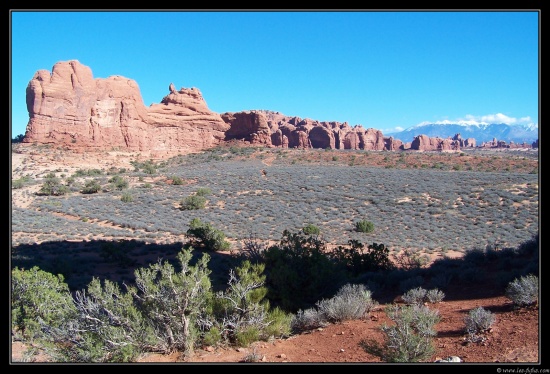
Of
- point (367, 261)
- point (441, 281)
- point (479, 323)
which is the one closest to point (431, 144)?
point (367, 261)

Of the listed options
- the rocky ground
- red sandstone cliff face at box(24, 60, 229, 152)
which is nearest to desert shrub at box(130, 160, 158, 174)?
red sandstone cliff face at box(24, 60, 229, 152)

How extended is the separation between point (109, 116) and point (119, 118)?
1.61 meters

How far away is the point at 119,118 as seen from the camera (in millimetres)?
60906

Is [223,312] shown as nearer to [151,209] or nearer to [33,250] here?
[33,250]

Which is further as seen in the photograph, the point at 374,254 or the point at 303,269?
the point at 374,254

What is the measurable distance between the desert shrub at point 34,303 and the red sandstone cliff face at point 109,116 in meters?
55.8

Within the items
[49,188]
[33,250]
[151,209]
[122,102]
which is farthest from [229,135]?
[33,250]

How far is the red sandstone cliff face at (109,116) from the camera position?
5450 cm

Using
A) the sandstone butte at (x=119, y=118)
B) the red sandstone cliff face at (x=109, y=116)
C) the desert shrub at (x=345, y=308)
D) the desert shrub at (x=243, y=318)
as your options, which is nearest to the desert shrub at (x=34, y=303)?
the desert shrub at (x=243, y=318)

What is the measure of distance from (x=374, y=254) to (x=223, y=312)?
660cm

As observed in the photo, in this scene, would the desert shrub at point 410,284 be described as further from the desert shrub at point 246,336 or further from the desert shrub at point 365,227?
the desert shrub at point 365,227

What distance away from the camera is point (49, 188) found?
31844mm
